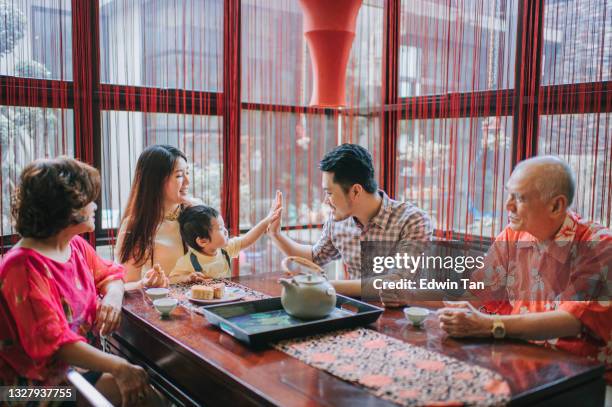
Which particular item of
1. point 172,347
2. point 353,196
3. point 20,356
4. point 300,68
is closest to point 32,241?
point 20,356

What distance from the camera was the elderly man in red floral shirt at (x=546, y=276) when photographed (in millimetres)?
1697

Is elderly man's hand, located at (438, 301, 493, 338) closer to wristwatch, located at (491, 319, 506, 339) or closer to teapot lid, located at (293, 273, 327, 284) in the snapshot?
wristwatch, located at (491, 319, 506, 339)

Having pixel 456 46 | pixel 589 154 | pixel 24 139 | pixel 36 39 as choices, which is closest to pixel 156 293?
pixel 24 139

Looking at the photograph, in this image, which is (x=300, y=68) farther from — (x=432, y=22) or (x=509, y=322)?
(x=509, y=322)

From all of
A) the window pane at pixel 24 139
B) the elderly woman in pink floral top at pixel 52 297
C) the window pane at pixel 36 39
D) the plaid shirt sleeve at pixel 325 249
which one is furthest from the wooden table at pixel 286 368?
the window pane at pixel 36 39

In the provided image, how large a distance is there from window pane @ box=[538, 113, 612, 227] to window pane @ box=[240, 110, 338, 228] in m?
1.58

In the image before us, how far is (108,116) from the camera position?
10.1 feet

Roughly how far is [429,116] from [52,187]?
2.32 meters

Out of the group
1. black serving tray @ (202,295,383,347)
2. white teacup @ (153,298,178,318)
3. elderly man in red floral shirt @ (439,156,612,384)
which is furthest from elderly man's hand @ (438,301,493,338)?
white teacup @ (153,298,178,318)

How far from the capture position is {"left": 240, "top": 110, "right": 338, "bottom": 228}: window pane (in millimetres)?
3568

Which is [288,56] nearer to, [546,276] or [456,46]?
[456,46]

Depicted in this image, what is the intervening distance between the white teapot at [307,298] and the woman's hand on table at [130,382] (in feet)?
1.60

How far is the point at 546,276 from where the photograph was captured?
1.97 meters

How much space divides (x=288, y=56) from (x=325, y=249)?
1460 mm
